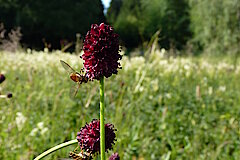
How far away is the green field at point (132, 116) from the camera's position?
95.6 inches

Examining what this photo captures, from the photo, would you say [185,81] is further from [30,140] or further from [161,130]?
[30,140]

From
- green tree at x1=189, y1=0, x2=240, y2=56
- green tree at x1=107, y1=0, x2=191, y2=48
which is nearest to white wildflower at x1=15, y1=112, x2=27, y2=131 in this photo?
green tree at x1=189, y1=0, x2=240, y2=56

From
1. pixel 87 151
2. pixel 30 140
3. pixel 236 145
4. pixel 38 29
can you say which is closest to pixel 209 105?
pixel 236 145

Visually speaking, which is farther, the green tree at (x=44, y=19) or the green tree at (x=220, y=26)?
the green tree at (x=44, y=19)

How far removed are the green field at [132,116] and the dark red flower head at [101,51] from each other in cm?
136

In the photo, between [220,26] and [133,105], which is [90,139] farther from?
[220,26]

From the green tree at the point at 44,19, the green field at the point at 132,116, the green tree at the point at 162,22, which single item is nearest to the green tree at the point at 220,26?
the green tree at the point at 162,22

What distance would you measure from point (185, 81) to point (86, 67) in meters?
4.43

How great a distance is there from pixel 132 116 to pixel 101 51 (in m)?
2.77

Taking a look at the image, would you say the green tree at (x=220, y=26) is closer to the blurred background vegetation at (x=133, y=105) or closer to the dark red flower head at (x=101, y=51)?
the blurred background vegetation at (x=133, y=105)

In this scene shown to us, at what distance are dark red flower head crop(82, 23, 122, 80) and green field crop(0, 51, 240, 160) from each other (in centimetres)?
136

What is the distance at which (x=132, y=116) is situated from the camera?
124 inches

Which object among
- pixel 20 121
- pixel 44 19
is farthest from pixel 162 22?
pixel 20 121

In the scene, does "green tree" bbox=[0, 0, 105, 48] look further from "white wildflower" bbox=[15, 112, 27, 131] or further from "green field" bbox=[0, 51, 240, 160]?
"white wildflower" bbox=[15, 112, 27, 131]
